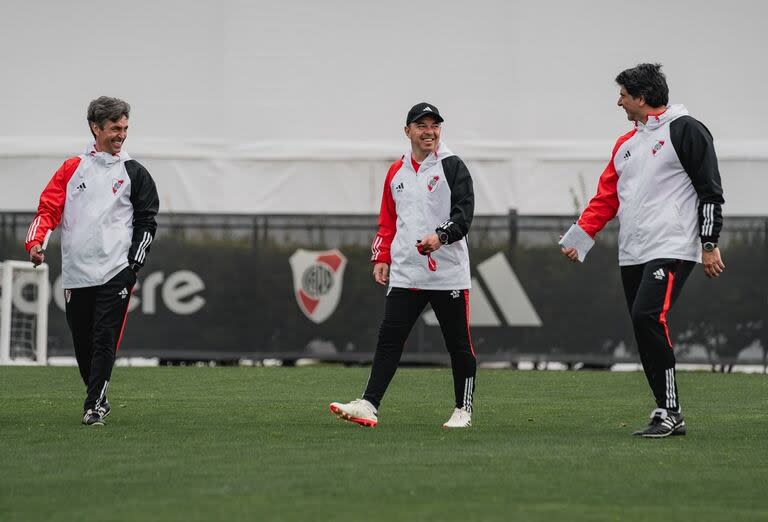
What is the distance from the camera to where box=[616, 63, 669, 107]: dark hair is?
7789 millimetres

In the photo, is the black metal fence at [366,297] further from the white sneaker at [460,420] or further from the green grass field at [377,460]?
the white sneaker at [460,420]

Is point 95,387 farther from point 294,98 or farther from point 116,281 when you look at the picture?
point 294,98

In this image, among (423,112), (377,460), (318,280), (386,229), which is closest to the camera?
(377,460)

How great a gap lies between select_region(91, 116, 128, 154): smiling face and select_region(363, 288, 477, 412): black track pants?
173cm

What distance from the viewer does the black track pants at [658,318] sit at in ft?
25.1

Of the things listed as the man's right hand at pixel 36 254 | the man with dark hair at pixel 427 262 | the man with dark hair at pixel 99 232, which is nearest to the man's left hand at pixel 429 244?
the man with dark hair at pixel 427 262

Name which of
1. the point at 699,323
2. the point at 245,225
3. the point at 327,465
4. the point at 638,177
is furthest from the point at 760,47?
the point at 327,465

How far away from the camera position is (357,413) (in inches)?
316

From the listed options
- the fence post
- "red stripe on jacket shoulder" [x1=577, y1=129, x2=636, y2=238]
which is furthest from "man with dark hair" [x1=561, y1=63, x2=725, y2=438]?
the fence post

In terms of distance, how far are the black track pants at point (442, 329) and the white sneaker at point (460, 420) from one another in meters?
0.03

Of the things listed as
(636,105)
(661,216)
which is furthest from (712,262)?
(636,105)

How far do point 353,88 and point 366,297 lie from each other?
4.69 meters

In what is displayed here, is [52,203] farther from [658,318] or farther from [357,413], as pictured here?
[658,318]

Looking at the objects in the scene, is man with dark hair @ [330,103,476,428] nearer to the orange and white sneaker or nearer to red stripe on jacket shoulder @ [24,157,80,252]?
the orange and white sneaker
